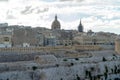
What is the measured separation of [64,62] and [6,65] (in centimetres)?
426

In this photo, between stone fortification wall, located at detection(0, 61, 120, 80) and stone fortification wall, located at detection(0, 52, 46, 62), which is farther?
stone fortification wall, located at detection(0, 52, 46, 62)

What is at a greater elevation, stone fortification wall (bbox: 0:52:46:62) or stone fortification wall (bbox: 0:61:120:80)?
stone fortification wall (bbox: 0:52:46:62)

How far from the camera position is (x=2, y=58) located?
1880 centimetres

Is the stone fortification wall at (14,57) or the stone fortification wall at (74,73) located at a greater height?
the stone fortification wall at (14,57)

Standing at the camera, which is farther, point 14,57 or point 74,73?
point 14,57

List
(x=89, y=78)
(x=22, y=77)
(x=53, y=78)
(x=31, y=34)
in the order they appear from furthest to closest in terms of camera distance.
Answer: (x=31, y=34) < (x=89, y=78) < (x=53, y=78) < (x=22, y=77)

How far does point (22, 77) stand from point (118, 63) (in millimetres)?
10371

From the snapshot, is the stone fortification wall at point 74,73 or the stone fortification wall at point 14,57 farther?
the stone fortification wall at point 14,57

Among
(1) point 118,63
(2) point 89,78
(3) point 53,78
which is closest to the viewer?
(3) point 53,78

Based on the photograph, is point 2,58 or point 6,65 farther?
point 2,58

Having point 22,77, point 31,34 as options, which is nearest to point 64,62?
point 22,77

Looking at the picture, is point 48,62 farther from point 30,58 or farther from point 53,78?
point 30,58

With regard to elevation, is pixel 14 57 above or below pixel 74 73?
above

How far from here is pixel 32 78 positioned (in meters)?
15.1
